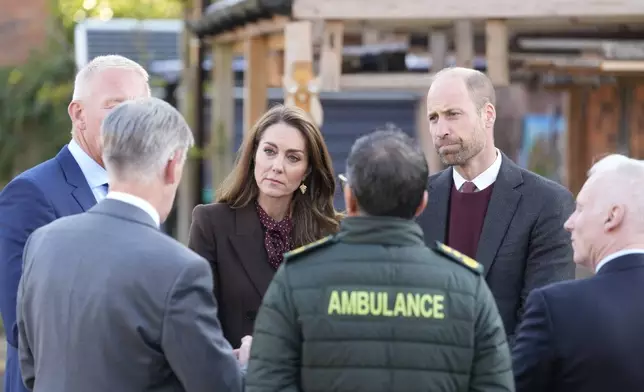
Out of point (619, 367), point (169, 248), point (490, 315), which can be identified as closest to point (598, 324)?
point (619, 367)

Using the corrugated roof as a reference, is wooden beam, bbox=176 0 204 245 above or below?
below

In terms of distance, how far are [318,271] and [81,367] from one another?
62cm

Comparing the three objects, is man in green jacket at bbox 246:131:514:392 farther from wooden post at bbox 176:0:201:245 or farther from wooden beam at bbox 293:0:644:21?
wooden post at bbox 176:0:201:245

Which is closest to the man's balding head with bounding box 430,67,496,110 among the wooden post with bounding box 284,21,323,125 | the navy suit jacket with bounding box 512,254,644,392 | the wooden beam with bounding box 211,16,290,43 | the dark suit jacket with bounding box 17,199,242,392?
the navy suit jacket with bounding box 512,254,644,392

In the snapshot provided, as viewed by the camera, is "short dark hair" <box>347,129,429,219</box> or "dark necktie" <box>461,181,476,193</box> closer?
"short dark hair" <box>347,129,429,219</box>

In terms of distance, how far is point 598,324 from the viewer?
10.1ft

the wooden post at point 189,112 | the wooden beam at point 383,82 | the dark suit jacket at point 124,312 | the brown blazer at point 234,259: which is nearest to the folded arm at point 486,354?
the dark suit jacket at point 124,312

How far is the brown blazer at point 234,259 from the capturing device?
4.06 meters

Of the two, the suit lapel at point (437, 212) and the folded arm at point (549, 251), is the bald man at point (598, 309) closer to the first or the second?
the folded arm at point (549, 251)

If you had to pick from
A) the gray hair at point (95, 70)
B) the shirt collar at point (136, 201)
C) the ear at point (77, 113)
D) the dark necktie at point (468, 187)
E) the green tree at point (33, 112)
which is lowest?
the green tree at point (33, 112)

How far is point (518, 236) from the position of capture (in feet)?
13.6

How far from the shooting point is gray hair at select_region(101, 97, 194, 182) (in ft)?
10.0

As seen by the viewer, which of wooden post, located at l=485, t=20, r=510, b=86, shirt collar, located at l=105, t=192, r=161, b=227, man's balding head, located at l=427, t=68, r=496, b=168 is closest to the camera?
shirt collar, located at l=105, t=192, r=161, b=227

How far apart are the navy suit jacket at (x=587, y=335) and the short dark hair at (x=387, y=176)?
1.47 feet
